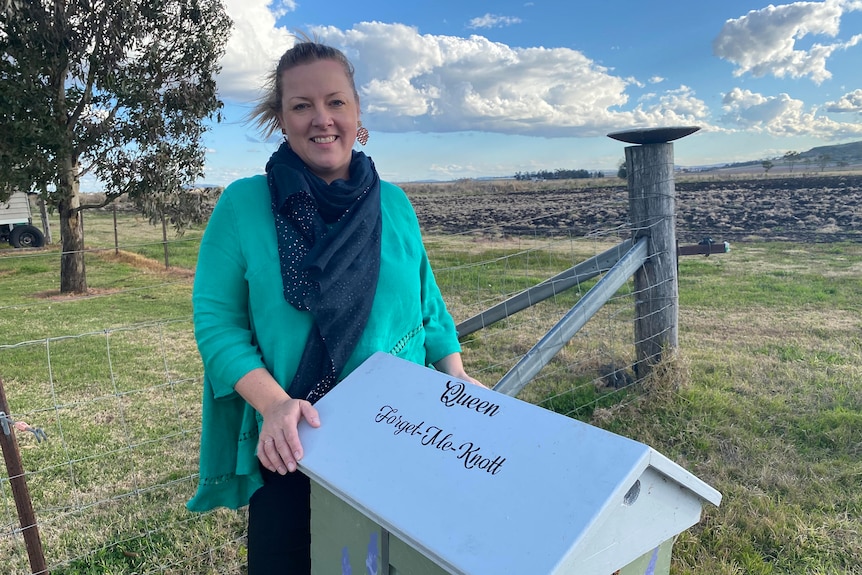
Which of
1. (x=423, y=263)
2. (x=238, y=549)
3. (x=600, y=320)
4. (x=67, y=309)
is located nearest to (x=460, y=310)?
(x=600, y=320)

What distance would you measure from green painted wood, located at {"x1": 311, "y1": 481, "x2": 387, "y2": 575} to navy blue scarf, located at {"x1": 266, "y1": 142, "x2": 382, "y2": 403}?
0.28 metres

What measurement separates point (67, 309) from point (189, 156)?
451cm

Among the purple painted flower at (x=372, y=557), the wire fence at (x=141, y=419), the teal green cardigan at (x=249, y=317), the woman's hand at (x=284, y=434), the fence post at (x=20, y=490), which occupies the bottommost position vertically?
the wire fence at (x=141, y=419)

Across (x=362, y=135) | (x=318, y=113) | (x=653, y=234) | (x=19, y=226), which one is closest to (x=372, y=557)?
(x=318, y=113)

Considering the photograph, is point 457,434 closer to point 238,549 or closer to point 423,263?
point 423,263

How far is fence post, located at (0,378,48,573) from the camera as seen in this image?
2.09 metres

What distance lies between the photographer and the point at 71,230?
525 inches

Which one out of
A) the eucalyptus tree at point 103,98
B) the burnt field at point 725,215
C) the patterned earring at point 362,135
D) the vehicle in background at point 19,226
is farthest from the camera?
the vehicle in background at point 19,226

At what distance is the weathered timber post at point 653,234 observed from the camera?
3.62 metres

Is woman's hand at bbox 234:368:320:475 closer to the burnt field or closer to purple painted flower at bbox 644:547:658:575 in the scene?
purple painted flower at bbox 644:547:658:575

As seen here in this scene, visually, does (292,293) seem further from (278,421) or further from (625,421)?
(625,421)

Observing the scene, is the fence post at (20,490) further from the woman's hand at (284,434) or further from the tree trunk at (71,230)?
the tree trunk at (71,230)

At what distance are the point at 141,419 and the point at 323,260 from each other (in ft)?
13.0

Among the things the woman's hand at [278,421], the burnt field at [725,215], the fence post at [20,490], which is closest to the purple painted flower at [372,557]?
the woman's hand at [278,421]
